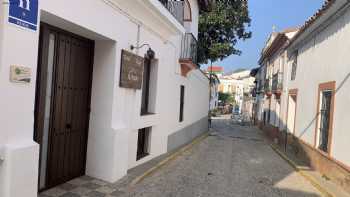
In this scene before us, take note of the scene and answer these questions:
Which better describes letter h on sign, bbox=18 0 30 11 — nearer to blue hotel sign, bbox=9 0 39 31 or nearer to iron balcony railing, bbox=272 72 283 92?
blue hotel sign, bbox=9 0 39 31

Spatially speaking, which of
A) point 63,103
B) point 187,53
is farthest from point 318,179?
point 187,53

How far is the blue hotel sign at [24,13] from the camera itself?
143 inches

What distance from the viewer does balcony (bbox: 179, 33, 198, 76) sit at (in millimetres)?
11607

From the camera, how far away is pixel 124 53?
21.6 feet

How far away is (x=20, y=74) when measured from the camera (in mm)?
3820

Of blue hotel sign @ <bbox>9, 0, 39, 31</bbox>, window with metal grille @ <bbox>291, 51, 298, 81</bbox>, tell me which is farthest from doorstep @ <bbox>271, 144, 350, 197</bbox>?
blue hotel sign @ <bbox>9, 0, 39, 31</bbox>

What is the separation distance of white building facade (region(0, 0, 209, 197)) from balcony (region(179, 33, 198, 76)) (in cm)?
178

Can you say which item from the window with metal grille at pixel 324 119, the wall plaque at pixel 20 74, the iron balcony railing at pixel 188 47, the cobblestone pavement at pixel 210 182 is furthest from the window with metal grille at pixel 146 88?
the window with metal grille at pixel 324 119

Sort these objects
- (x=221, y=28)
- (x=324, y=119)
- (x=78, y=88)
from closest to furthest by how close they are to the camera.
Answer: (x=78, y=88) → (x=324, y=119) → (x=221, y=28)

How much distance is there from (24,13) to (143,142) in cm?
570

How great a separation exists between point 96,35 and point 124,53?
91cm

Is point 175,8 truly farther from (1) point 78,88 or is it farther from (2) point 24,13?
(2) point 24,13

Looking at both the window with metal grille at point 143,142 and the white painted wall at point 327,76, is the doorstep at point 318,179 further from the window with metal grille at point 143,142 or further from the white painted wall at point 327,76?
the window with metal grille at point 143,142

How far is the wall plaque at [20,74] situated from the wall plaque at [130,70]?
2615 mm
